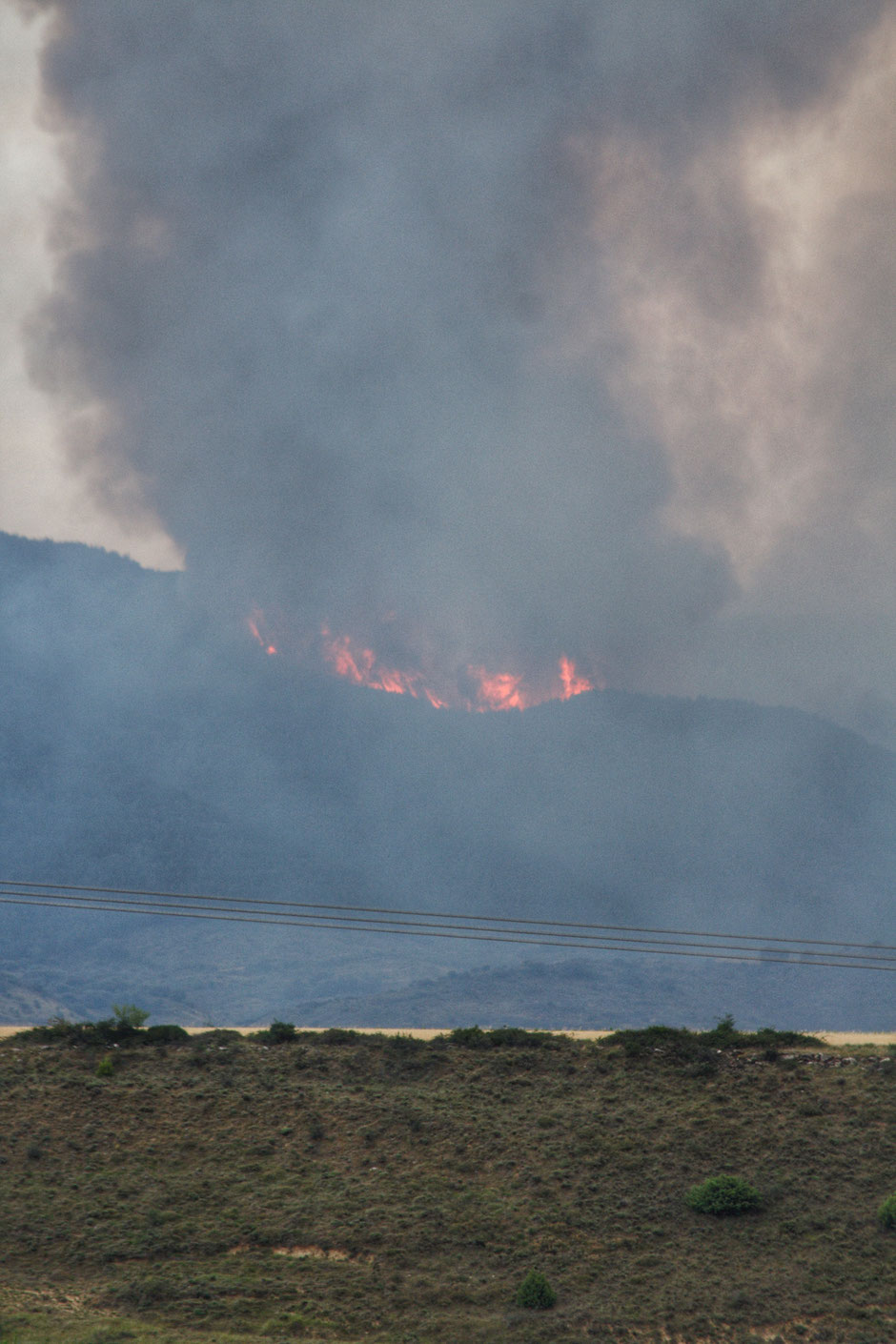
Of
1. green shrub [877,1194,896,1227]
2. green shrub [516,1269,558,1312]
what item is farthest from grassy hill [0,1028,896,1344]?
green shrub [516,1269,558,1312]

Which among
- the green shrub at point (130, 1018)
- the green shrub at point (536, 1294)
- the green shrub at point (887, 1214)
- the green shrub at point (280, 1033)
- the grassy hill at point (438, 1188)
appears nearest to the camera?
the grassy hill at point (438, 1188)

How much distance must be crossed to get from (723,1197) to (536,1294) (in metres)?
6.72

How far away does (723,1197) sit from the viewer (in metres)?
24.0

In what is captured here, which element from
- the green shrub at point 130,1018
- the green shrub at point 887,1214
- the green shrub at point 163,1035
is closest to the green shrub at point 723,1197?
the green shrub at point 887,1214

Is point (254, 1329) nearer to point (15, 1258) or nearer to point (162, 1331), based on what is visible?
point (162, 1331)

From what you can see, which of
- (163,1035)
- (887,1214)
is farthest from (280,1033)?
(887,1214)

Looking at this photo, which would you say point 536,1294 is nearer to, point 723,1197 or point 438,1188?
point 438,1188

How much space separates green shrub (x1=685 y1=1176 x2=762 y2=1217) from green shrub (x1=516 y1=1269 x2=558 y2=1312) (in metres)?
5.77

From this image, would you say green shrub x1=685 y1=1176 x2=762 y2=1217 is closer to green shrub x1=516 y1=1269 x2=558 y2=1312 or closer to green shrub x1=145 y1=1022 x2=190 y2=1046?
green shrub x1=516 y1=1269 x2=558 y2=1312

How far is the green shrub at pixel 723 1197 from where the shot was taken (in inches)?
942

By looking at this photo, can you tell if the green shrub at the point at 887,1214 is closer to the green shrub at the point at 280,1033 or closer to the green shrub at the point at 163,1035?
the green shrub at the point at 280,1033

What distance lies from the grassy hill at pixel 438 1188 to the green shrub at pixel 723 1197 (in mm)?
359

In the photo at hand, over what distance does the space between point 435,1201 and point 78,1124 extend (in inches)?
467

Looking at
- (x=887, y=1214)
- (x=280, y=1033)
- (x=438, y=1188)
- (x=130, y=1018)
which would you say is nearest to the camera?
(x=887, y=1214)
